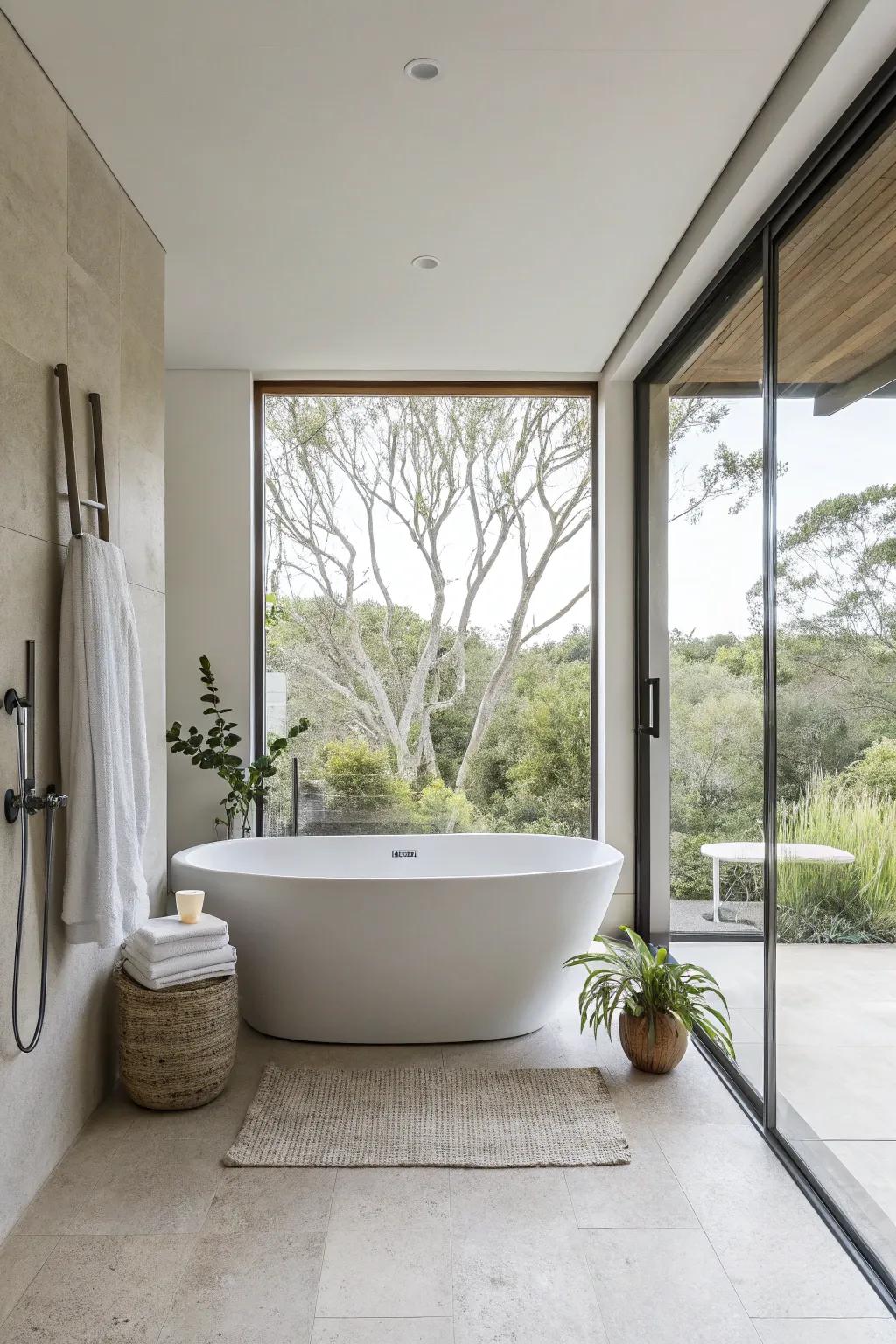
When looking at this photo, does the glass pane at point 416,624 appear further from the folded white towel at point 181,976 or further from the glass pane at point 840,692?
the glass pane at point 840,692

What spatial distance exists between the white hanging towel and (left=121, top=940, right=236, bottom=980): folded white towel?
21cm

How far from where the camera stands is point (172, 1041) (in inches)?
104

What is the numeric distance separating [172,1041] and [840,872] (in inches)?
72.0

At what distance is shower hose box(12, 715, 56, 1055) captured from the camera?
214 centimetres

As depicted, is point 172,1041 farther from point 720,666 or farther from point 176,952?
point 720,666

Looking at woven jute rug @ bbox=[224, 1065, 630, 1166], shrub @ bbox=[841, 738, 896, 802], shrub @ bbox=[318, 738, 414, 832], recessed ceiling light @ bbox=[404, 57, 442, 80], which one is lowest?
woven jute rug @ bbox=[224, 1065, 630, 1166]

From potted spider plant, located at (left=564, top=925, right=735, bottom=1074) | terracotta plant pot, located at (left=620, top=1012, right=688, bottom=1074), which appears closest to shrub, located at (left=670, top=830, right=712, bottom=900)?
potted spider plant, located at (left=564, top=925, right=735, bottom=1074)

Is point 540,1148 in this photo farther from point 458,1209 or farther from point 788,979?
point 788,979

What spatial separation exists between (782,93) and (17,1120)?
3.00m

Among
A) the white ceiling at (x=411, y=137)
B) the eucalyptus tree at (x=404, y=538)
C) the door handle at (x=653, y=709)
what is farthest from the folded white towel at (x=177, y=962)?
the white ceiling at (x=411, y=137)

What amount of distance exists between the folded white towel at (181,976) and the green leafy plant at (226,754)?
53.0 inches

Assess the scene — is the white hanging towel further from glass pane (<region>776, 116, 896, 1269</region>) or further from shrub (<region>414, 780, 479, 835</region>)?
shrub (<region>414, 780, 479, 835</region>)

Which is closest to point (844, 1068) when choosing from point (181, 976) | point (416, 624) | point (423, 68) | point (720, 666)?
point (720, 666)

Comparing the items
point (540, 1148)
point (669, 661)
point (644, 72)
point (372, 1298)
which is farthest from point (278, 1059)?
point (644, 72)
